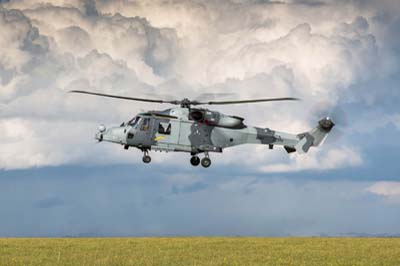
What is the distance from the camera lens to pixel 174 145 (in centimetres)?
4812

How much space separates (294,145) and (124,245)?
15.2 metres

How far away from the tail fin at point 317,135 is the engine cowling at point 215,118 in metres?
6.73

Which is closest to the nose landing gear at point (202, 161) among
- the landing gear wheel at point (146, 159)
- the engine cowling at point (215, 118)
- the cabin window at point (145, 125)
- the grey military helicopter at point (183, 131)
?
the grey military helicopter at point (183, 131)

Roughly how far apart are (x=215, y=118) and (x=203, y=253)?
9.64 meters

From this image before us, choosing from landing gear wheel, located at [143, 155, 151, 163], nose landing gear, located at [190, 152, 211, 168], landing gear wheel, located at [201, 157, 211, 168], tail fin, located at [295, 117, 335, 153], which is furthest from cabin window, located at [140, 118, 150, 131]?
tail fin, located at [295, 117, 335, 153]

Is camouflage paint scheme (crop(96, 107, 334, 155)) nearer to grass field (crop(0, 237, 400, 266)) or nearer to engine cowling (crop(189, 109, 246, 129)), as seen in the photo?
engine cowling (crop(189, 109, 246, 129))

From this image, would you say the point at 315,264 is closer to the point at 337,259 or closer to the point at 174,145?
the point at 337,259

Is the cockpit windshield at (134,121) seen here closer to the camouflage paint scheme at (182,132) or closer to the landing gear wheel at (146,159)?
the camouflage paint scheme at (182,132)

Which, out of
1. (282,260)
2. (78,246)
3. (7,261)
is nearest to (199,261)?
(282,260)

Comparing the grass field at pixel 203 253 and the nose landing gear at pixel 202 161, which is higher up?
the nose landing gear at pixel 202 161

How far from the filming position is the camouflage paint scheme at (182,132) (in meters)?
47.7

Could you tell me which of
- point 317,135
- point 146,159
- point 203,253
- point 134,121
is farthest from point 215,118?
point 317,135

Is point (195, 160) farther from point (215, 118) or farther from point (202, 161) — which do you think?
point (215, 118)

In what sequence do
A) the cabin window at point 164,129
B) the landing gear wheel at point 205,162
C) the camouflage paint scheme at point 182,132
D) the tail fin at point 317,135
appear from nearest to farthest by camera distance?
the camouflage paint scheme at point 182,132
the cabin window at point 164,129
the landing gear wheel at point 205,162
the tail fin at point 317,135
